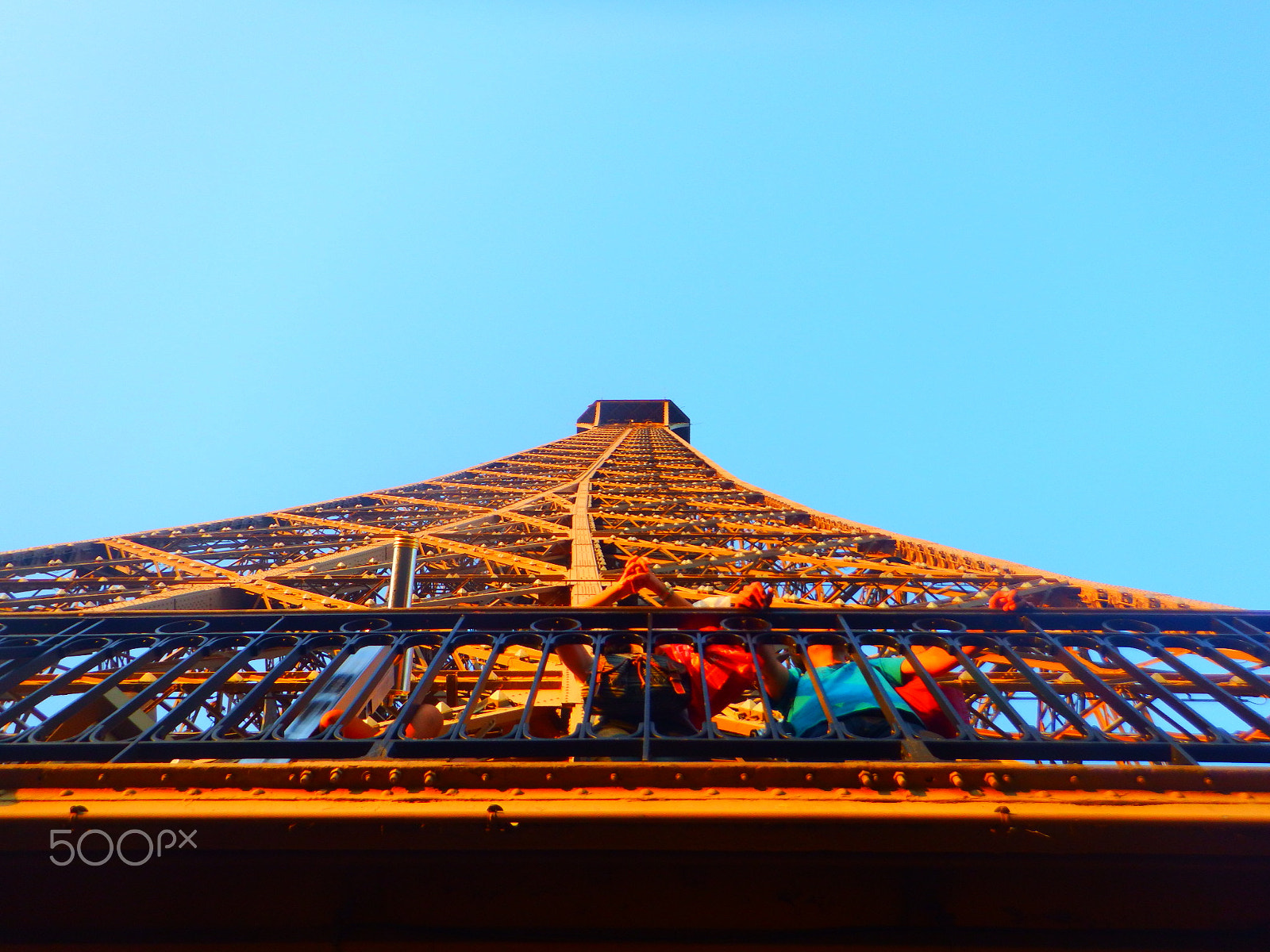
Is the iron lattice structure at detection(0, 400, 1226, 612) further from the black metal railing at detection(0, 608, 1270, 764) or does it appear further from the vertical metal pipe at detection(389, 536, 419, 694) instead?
the black metal railing at detection(0, 608, 1270, 764)

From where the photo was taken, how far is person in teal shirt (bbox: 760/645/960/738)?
12.1 feet

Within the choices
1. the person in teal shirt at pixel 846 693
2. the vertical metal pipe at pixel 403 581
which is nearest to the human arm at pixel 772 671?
the person in teal shirt at pixel 846 693

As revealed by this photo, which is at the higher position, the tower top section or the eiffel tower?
the tower top section

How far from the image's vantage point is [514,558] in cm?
911

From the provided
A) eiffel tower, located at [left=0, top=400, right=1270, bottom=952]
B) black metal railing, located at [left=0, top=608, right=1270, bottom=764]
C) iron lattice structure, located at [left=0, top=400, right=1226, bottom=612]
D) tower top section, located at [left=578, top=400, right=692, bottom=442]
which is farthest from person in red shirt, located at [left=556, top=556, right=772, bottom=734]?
tower top section, located at [left=578, top=400, right=692, bottom=442]

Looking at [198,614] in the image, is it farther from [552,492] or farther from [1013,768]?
[552,492]

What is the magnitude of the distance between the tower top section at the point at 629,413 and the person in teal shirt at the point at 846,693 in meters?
38.5

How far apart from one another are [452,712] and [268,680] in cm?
206

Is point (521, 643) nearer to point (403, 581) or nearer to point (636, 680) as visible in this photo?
point (636, 680)

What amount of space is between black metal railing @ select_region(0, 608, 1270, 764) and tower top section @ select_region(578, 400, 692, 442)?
38233mm

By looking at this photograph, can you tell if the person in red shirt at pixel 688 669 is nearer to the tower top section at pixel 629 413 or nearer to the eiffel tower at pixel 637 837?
the eiffel tower at pixel 637 837

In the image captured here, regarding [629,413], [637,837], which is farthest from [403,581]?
[629,413]

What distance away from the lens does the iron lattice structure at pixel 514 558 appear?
7.54m

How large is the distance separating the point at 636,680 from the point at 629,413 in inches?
1564
